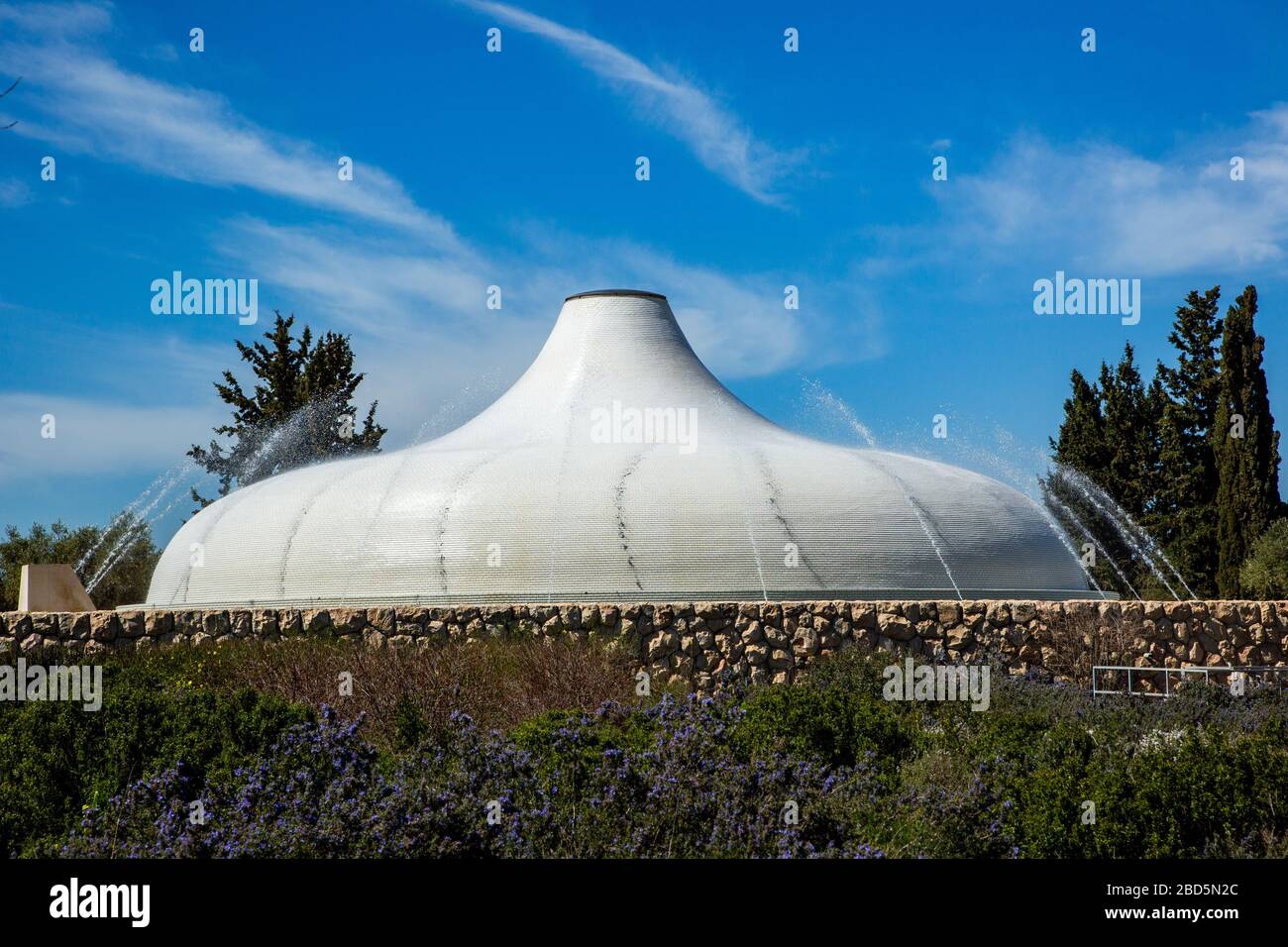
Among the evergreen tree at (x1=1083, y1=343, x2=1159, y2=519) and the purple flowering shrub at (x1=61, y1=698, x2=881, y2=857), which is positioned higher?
the evergreen tree at (x1=1083, y1=343, x2=1159, y2=519)

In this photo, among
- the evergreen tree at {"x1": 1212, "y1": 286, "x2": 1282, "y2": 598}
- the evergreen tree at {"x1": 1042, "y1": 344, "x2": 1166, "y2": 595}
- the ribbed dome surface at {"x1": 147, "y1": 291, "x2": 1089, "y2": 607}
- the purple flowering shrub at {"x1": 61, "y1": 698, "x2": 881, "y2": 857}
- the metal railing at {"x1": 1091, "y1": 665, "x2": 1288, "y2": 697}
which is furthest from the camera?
the evergreen tree at {"x1": 1042, "y1": 344, "x2": 1166, "y2": 595}

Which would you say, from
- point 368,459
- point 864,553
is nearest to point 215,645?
point 368,459

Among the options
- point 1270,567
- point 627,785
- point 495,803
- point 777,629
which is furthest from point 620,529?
point 1270,567

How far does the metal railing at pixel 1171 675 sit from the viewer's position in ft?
39.9

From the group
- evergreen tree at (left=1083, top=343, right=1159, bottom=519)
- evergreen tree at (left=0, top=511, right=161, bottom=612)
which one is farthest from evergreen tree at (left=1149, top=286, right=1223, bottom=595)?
evergreen tree at (left=0, top=511, right=161, bottom=612)

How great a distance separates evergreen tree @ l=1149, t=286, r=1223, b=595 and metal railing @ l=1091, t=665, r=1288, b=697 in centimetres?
1745

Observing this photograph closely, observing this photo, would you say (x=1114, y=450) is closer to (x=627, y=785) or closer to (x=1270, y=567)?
(x=1270, y=567)

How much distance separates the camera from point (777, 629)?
521 inches

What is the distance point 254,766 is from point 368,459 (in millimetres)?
11372

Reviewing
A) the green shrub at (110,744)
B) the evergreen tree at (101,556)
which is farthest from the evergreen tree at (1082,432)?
the green shrub at (110,744)

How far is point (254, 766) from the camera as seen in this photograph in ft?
23.4

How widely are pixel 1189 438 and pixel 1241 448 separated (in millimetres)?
4118

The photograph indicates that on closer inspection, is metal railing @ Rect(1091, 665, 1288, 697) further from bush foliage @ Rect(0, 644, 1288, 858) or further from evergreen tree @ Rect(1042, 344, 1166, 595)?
evergreen tree @ Rect(1042, 344, 1166, 595)

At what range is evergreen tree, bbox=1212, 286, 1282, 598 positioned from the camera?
26.9m
